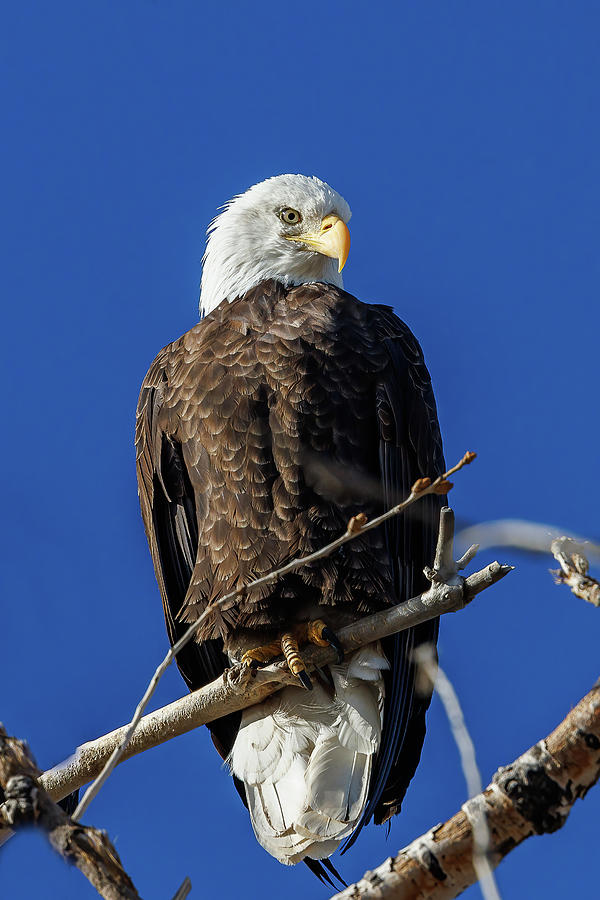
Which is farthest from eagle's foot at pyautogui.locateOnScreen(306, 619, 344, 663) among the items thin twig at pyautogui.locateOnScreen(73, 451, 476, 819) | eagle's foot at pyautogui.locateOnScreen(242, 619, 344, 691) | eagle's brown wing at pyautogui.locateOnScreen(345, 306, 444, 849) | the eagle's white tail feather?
thin twig at pyautogui.locateOnScreen(73, 451, 476, 819)

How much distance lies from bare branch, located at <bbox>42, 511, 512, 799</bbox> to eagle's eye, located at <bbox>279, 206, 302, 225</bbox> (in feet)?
6.90

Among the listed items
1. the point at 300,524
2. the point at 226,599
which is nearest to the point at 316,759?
the point at 300,524

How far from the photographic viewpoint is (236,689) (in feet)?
12.8

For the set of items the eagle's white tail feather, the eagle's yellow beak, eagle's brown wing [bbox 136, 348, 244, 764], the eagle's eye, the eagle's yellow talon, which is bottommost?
the eagle's white tail feather

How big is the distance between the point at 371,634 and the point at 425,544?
807mm

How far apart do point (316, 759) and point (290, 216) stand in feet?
7.88

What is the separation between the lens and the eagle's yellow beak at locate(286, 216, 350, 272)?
511 cm

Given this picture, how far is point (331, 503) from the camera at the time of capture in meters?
4.21

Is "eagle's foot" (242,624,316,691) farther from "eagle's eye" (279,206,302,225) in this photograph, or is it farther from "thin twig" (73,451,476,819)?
"eagle's eye" (279,206,302,225)

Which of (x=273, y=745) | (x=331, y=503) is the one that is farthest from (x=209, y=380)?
(x=273, y=745)

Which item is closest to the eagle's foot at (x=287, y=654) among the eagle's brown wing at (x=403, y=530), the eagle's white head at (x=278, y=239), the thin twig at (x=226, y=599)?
the eagle's brown wing at (x=403, y=530)

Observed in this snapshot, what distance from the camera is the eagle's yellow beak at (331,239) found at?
511 cm

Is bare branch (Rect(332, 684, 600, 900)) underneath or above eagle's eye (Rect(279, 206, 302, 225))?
underneath

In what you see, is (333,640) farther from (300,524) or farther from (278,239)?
(278,239)
